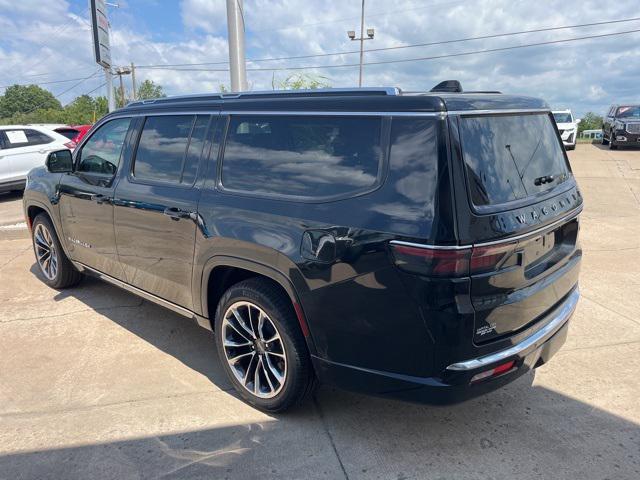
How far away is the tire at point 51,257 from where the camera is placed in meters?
5.13

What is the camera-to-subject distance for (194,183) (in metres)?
3.32

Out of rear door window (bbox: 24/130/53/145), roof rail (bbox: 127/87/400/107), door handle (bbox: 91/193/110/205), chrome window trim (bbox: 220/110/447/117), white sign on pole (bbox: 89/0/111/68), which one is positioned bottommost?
door handle (bbox: 91/193/110/205)

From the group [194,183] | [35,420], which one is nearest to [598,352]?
[194,183]

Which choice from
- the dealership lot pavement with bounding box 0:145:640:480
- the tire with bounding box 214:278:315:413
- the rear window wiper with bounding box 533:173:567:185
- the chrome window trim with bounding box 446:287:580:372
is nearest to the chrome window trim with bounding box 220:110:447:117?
the rear window wiper with bounding box 533:173:567:185

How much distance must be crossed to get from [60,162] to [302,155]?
2837 mm

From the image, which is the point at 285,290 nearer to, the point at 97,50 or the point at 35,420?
the point at 35,420

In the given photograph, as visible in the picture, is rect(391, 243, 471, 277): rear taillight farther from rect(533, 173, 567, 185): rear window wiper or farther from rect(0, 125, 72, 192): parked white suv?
rect(0, 125, 72, 192): parked white suv

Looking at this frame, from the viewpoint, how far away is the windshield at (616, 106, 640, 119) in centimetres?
1869

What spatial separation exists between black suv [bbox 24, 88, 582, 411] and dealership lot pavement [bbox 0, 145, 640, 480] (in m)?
0.36

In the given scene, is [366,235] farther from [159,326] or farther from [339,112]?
[159,326]

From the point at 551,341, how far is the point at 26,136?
12605mm

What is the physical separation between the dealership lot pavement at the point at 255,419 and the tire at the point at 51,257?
703 millimetres

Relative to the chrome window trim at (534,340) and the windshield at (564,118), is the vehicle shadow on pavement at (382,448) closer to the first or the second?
the chrome window trim at (534,340)

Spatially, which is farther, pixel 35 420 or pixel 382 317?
pixel 35 420
